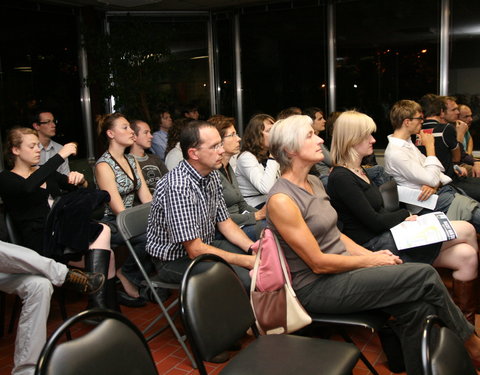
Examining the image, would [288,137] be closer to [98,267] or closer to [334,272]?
[334,272]

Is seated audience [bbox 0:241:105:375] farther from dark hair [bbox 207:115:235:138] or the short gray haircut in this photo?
dark hair [bbox 207:115:235:138]

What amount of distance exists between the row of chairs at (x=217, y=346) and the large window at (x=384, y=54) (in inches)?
240

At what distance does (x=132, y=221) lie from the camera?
2.92m

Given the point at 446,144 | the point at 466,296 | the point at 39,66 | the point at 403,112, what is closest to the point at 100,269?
the point at 466,296

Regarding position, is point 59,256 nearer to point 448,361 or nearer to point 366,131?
point 366,131

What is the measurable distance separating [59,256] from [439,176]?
274 cm

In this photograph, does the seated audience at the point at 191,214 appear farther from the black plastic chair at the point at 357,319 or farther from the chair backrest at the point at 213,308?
the chair backrest at the point at 213,308

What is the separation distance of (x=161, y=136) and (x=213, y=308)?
15.9 feet

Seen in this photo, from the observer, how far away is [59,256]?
3.02 m

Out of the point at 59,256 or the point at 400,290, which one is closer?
the point at 400,290

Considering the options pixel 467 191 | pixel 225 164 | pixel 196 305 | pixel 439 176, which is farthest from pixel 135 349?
pixel 467 191

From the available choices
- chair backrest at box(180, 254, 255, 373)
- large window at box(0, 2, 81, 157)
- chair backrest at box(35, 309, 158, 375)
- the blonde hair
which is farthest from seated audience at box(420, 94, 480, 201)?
large window at box(0, 2, 81, 157)

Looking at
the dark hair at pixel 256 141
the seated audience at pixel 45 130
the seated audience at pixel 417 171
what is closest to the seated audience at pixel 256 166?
the dark hair at pixel 256 141

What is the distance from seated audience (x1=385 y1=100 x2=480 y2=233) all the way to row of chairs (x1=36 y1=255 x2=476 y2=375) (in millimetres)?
2117
